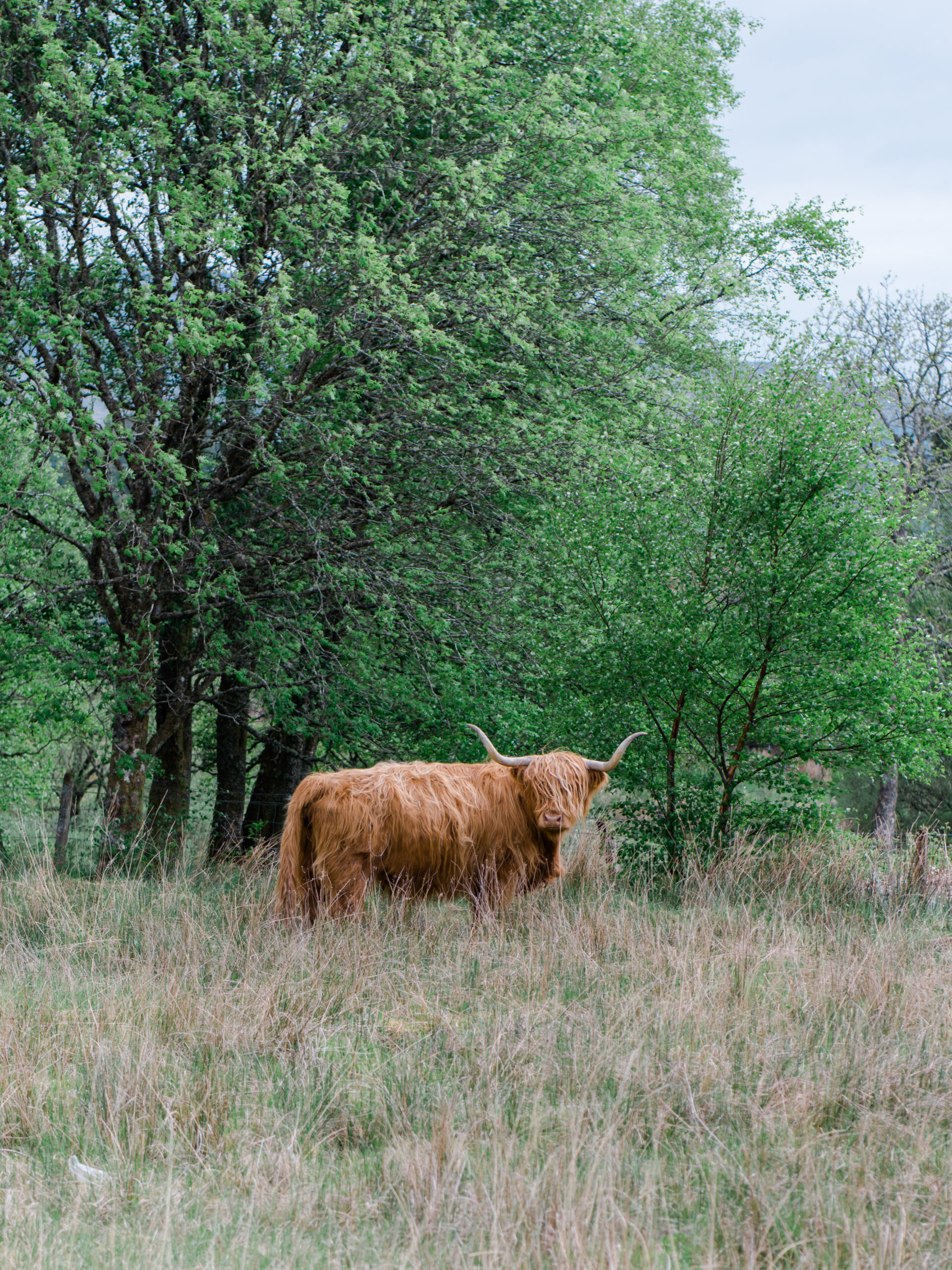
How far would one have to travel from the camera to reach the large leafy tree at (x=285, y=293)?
27.1 ft

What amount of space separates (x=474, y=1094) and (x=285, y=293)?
596 cm

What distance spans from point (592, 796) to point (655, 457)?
13.9ft

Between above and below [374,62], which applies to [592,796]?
below

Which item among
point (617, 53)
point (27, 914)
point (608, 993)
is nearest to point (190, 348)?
point (27, 914)

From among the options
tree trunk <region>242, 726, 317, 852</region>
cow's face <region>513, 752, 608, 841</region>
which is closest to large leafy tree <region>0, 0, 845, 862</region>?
tree trunk <region>242, 726, 317, 852</region>

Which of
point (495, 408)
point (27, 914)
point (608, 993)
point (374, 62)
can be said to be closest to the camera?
point (608, 993)

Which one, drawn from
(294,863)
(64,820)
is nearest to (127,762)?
(64,820)

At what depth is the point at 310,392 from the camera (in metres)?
9.56

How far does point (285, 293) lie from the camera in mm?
8008

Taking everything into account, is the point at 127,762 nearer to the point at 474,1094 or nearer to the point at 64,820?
the point at 64,820

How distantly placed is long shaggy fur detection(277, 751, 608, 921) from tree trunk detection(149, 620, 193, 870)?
3.53 metres

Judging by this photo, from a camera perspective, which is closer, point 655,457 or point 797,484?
point 797,484

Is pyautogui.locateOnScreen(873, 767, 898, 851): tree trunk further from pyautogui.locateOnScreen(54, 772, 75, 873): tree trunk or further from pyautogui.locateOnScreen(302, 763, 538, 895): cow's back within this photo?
pyautogui.locateOnScreen(54, 772, 75, 873): tree trunk

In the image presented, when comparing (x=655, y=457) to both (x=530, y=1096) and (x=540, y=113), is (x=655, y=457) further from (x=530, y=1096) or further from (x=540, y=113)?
(x=530, y=1096)
